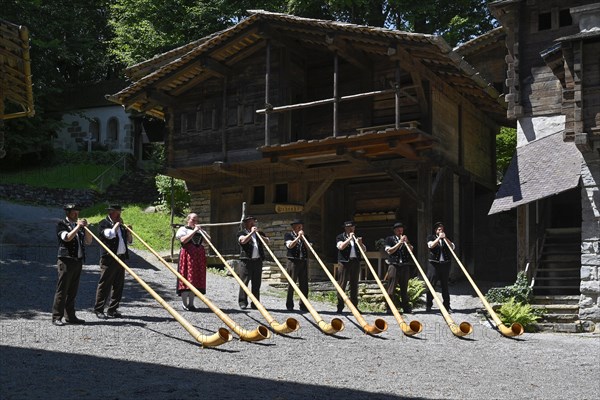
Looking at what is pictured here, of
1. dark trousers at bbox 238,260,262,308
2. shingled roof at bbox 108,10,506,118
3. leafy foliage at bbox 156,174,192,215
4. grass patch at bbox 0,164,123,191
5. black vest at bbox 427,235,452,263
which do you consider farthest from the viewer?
grass patch at bbox 0,164,123,191

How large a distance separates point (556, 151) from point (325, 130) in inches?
265

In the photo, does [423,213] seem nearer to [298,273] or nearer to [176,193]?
[298,273]

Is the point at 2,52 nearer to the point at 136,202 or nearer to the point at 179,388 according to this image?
the point at 179,388

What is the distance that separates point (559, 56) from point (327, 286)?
7.43 meters

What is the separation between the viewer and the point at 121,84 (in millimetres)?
39125

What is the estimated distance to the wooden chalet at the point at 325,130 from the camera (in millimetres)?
19766

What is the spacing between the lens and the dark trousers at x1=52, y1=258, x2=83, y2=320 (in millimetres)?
11258

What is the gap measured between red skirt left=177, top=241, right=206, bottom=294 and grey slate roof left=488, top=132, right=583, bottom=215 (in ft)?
21.2

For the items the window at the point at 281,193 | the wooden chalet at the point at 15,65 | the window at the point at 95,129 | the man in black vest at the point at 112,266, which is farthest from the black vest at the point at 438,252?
the window at the point at 95,129

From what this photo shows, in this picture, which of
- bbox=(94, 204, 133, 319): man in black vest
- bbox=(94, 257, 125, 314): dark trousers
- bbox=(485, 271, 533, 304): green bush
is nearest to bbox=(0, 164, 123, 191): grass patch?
bbox=(485, 271, 533, 304): green bush

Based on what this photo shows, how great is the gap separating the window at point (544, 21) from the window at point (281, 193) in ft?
26.2

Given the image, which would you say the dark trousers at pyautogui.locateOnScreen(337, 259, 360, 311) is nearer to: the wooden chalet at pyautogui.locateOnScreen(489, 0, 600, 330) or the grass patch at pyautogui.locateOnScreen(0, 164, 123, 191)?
the wooden chalet at pyautogui.locateOnScreen(489, 0, 600, 330)

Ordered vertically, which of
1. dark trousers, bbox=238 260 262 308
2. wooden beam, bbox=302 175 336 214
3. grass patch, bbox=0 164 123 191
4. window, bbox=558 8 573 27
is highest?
window, bbox=558 8 573 27

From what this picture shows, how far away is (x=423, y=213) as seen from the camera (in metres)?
20.1
